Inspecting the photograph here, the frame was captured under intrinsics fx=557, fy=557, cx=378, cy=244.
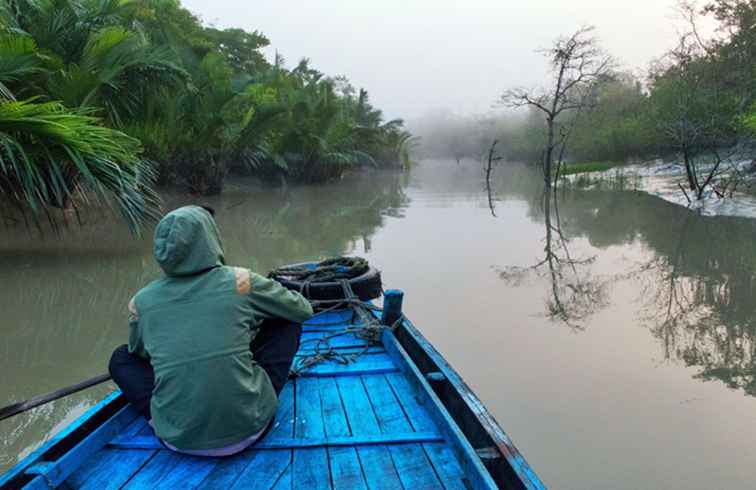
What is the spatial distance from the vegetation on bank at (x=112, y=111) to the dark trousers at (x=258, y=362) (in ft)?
13.8

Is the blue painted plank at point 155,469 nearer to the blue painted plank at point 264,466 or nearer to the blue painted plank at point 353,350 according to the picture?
the blue painted plank at point 264,466

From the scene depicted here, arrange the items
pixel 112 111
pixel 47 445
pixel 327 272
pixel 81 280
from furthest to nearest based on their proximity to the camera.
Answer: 1. pixel 112 111
2. pixel 81 280
3. pixel 327 272
4. pixel 47 445

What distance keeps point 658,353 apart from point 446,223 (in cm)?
762

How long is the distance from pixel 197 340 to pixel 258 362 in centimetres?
48

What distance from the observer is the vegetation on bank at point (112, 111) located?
6.13 metres

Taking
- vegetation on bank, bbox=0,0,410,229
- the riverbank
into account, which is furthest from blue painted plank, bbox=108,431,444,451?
the riverbank

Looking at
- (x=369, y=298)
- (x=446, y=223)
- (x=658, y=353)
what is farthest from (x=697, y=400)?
(x=446, y=223)

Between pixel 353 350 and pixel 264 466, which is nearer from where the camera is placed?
Result: pixel 264 466

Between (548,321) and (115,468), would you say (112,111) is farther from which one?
(115,468)

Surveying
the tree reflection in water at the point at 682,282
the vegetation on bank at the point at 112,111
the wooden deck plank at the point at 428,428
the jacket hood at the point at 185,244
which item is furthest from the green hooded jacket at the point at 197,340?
the vegetation on bank at the point at 112,111

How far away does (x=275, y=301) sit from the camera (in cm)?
231

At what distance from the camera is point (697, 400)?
12.2 feet

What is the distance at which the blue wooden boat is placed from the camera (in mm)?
2018

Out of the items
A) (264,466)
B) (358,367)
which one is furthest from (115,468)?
(358,367)
